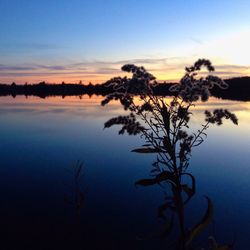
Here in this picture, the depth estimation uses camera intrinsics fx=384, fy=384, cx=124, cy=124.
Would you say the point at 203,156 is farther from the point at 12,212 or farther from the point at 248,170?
the point at 12,212

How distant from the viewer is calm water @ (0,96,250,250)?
10.1 meters

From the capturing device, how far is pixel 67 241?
9930 millimetres

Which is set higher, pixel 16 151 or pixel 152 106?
pixel 152 106

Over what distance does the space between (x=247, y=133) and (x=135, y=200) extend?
20.4 m

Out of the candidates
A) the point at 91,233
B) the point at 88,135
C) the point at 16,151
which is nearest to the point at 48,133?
the point at 88,135

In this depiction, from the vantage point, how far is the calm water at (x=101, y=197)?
33.3 ft

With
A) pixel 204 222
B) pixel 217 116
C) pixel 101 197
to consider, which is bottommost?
pixel 101 197

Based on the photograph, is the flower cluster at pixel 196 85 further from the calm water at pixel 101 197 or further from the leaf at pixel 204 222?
the calm water at pixel 101 197

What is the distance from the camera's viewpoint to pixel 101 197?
13156 millimetres

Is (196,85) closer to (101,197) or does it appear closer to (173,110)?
(173,110)

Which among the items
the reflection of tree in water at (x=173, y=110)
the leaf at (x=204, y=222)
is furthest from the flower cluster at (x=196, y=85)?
the leaf at (x=204, y=222)

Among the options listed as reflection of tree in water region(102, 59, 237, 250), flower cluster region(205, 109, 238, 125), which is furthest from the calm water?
flower cluster region(205, 109, 238, 125)

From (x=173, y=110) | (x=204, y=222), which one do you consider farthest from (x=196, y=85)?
(x=204, y=222)

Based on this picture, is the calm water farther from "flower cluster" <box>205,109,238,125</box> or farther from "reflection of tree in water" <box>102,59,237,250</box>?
"flower cluster" <box>205,109,238,125</box>
